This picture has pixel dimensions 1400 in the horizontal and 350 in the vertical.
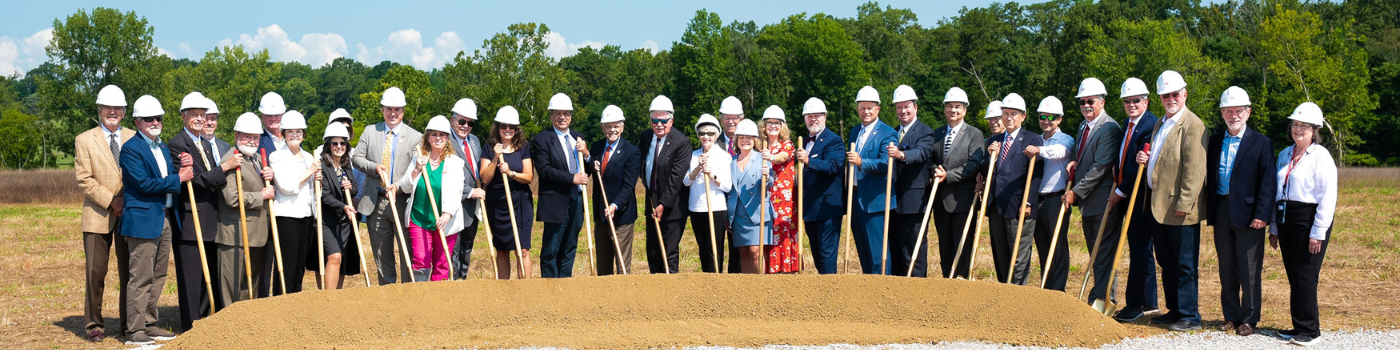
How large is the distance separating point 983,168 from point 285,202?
5213 mm

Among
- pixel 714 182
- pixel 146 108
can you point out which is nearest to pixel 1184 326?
pixel 714 182

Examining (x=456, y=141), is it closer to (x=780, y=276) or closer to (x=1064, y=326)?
(x=780, y=276)

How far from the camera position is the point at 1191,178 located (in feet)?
22.3

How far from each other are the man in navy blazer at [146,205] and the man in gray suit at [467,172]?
1.94 meters

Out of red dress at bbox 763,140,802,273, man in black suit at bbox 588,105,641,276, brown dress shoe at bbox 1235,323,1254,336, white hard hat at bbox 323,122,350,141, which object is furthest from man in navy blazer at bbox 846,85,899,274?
white hard hat at bbox 323,122,350,141

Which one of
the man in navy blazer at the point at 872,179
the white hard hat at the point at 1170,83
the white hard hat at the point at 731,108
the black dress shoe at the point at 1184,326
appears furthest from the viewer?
the white hard hat at the point at 731,108

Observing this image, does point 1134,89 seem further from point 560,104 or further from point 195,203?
point 195,203

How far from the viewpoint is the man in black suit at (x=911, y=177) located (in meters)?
8.09

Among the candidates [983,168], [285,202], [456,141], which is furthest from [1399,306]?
[285,202]

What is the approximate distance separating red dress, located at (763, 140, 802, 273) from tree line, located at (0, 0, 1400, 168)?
114ft

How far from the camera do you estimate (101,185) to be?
6.85 metres

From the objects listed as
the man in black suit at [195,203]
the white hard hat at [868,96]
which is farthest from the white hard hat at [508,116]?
the white hard hat at [868,96]

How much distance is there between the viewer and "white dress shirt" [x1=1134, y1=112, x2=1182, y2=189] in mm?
6963

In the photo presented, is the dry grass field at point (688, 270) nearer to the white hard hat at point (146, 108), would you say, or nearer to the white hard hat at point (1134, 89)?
the white hard hat at point (146, 108)
